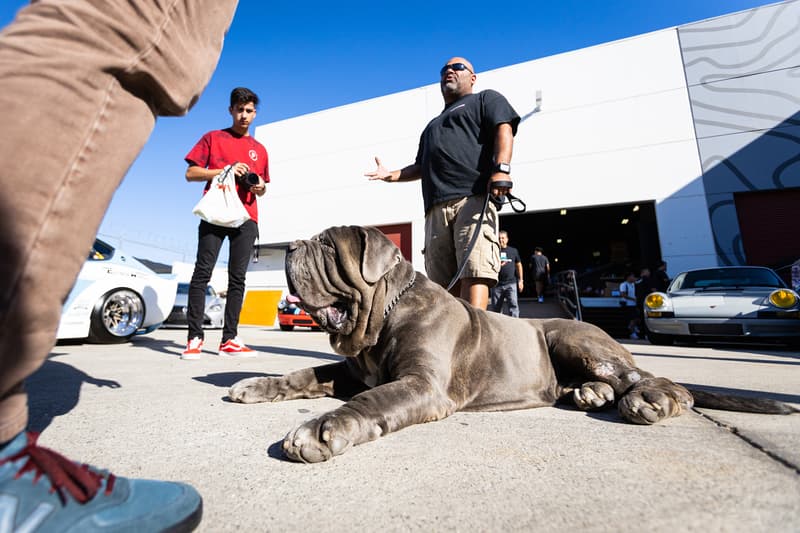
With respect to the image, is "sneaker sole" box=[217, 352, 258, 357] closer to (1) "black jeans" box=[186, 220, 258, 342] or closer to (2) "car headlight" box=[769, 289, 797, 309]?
(1) "black jeans" box=[186, 220, 258, 342]

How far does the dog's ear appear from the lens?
2.15m

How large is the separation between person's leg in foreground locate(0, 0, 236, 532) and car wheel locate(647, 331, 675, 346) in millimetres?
8294

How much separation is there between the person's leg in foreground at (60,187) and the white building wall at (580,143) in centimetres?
1405

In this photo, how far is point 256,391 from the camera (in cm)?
216

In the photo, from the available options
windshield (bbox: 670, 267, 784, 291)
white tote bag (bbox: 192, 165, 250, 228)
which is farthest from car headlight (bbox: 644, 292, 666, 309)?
white tote bag (bbox: 192, 165, 250, 228)

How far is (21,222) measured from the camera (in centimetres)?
75

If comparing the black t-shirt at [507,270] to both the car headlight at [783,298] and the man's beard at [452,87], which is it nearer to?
the car headlight at [783,298]

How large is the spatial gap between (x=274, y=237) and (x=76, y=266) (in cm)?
1810

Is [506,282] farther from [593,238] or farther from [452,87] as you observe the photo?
[593,238]

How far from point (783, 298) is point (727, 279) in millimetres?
1275

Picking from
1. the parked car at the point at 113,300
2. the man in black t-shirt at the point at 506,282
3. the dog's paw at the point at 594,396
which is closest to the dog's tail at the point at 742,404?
the dog's paw at the point at 594,396

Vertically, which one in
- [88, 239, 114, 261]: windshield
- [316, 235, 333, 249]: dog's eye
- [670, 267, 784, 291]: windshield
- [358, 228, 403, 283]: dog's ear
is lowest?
[358, 228, 403, 283]: dog's ear

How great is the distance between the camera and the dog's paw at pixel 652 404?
182 cm

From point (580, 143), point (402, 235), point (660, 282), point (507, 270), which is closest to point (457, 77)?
point (507, 270)
